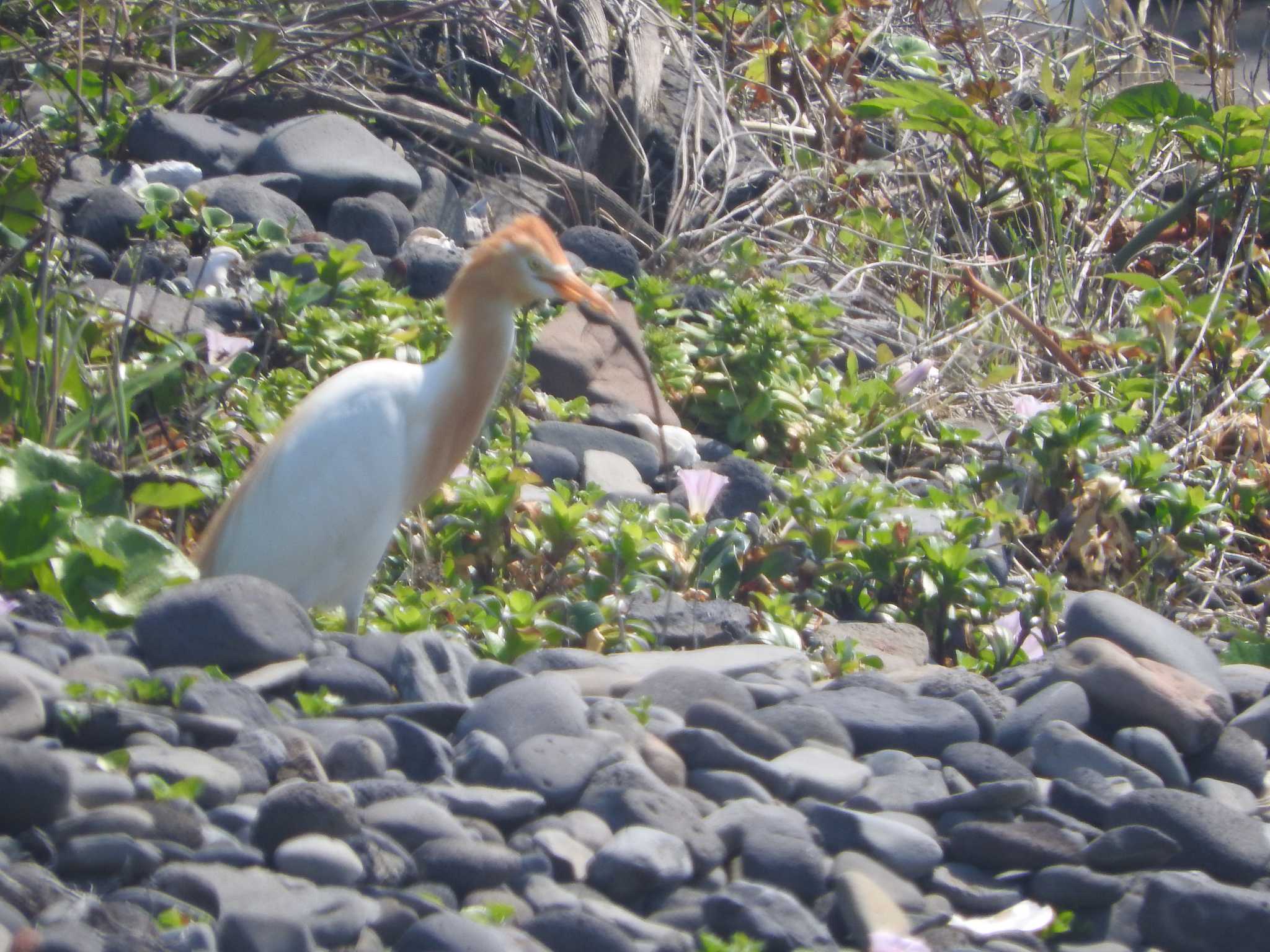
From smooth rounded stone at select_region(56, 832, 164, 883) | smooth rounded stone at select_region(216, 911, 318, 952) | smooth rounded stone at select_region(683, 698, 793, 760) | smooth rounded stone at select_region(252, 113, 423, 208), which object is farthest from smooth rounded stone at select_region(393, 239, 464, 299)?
smooth rounded stone at select_region(216, 911, 318, 952)

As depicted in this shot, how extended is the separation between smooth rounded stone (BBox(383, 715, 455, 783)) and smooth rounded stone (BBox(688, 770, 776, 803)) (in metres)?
0.40

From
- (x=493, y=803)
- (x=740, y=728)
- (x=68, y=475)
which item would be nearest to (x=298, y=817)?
(x=493, y=803)

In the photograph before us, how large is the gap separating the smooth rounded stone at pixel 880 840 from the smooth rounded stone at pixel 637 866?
287 mm

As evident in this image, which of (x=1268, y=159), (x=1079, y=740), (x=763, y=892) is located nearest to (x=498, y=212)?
(x=1268, y=159)

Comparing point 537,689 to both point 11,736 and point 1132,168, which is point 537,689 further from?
point 1132,168

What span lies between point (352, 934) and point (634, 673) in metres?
1.08

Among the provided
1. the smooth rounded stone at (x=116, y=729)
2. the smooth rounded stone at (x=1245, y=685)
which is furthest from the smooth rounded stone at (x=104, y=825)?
the smooth rounded stone at (x=1245, y=685)

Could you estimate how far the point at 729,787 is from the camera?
87.7 inches

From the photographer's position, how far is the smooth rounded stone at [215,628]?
7.75 ft

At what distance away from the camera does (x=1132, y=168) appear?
246 inches

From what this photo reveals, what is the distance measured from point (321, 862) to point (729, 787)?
0.71m

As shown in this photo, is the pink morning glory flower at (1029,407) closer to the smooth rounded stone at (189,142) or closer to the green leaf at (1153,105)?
the green leaf at (1153,105)

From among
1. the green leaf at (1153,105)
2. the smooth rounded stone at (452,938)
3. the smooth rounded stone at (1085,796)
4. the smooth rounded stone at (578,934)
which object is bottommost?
the smooth rounded stone at (1085,796)

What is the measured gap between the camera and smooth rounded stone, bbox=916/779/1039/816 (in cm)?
226
